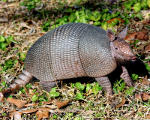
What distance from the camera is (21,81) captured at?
5.44 m

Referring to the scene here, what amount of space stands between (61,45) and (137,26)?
7.77ft

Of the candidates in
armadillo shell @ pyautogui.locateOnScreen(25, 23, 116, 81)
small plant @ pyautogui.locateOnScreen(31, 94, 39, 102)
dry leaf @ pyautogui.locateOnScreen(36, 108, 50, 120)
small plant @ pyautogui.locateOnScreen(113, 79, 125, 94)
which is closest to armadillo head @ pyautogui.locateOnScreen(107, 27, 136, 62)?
armadillo shell @ pyautogui.locateOnScreen(25, 23, 116, 81)

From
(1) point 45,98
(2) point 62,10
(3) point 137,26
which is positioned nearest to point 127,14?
(3) point 137,26

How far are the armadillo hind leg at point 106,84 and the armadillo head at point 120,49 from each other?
0.54 m

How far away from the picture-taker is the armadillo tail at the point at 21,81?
535 centimetres

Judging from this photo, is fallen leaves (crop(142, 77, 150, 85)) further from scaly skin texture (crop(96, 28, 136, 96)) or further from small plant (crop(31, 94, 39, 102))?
small plant (crop(31, 94, 39, 102))

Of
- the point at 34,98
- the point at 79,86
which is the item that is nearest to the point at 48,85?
the point at 34,98

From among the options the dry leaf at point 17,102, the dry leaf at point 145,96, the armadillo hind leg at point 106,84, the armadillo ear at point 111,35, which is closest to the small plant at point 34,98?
the dry leaf at point 17,102

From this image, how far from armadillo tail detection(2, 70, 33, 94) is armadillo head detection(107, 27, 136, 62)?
6.32 ft

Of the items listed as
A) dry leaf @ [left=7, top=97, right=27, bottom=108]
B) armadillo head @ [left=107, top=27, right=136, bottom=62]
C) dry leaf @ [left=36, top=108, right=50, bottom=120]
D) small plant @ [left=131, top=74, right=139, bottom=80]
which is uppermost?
armadillo head @ [left=107, top=27, right=136, bottom=62]

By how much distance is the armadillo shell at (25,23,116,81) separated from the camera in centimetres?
465

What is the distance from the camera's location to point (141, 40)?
237 inches

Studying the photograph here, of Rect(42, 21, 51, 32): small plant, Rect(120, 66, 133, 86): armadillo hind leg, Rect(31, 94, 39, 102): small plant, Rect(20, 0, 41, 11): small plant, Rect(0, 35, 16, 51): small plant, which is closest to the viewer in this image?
Rect(120, 66, 133, 86): armadillo hind leg

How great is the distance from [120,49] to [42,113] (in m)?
1.78
